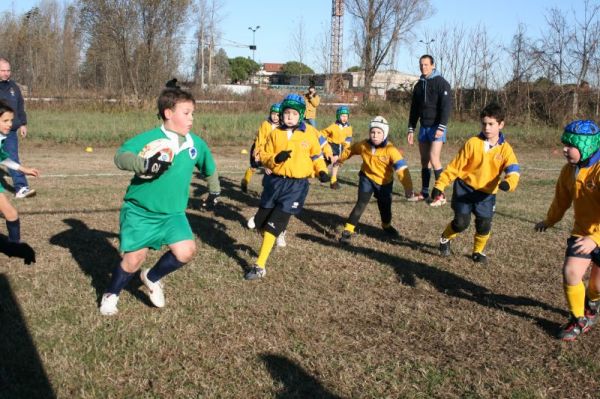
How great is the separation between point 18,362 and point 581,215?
4206 mm

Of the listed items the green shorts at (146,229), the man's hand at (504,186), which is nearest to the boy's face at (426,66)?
the man's hand at (504,186)

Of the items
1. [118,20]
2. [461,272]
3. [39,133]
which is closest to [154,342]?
[461,272]

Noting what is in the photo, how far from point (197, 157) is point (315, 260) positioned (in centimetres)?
222

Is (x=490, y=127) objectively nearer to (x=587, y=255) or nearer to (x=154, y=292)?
(x=587, y=255)

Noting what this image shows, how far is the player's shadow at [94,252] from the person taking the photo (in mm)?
5524

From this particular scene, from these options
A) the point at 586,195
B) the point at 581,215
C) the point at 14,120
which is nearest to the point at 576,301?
the point at 581,215

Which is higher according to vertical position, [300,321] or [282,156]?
[282,156]

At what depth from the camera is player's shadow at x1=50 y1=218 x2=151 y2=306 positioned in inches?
217

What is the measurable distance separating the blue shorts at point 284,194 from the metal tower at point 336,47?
31.5 metres

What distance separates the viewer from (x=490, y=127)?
21.3 ft

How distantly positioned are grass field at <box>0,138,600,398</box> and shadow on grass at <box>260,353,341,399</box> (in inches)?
0.5

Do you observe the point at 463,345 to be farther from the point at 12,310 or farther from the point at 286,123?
the point at 12,310

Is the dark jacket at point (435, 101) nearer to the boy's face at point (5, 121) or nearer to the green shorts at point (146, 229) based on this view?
the green shorts at point (146, 229)

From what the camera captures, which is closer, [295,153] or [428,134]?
[295,153]
